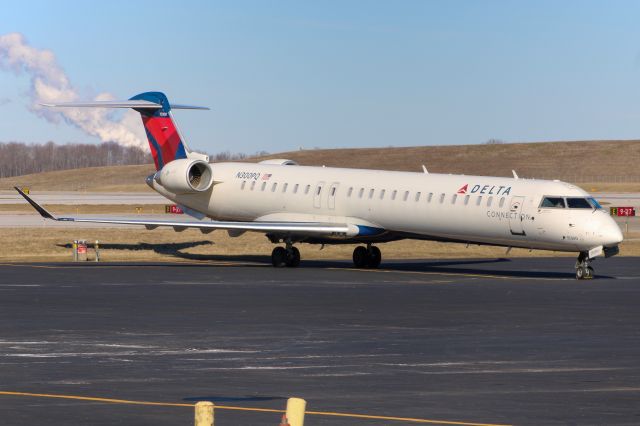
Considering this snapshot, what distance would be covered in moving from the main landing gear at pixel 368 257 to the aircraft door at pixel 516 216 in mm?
6137

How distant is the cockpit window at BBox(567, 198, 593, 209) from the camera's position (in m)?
31.5

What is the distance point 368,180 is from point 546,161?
11516 centimetres

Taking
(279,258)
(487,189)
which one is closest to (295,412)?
(487,189)

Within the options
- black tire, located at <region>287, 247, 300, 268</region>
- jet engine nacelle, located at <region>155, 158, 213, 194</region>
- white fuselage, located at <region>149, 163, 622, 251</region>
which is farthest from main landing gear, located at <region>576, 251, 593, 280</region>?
jet engine nacelle, located at <region>155, 158, 213, 194</region>

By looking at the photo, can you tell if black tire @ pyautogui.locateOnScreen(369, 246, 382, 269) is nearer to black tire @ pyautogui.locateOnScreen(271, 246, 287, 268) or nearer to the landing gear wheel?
the landing gear wheel

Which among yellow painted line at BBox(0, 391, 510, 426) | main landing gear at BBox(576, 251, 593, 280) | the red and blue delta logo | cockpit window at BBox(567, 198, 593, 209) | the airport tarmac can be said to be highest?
the red and blue delta logo

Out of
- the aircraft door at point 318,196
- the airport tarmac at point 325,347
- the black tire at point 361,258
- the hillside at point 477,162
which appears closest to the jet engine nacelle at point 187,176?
the aircraft door at point 318,196

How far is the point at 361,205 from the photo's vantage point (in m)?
35.9

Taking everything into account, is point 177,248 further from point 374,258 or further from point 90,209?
point 90,209

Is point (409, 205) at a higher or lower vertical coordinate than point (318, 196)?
lower

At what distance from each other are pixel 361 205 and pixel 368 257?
209cm

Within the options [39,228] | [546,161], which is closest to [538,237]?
[39,228]

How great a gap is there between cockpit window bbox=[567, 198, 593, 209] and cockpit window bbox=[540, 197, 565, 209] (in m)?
0.18

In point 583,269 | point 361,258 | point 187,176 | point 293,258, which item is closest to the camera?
point 583,269
